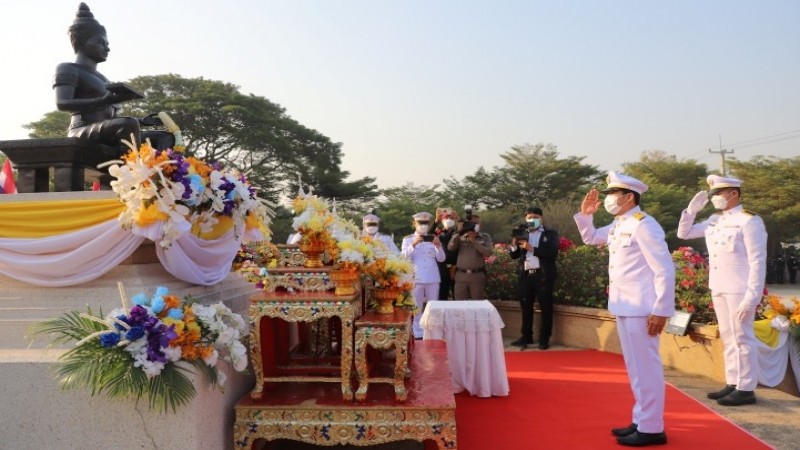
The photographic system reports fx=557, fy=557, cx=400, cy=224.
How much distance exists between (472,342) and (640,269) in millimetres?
1663

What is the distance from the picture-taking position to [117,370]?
2.54 m

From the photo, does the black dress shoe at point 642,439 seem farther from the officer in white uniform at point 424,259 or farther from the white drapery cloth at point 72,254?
the officer in white uniform at point 424,259

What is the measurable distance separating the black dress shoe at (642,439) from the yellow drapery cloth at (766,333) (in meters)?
1.92

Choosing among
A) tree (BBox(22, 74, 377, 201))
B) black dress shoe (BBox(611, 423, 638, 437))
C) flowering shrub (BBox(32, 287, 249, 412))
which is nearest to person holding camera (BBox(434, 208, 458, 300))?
black dress shoe (BBox(611, 423, 638, 437))

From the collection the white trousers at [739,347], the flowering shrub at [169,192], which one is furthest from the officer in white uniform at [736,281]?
the flowering shrub at [169,192]

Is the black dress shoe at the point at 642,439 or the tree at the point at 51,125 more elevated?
the tree at the point at 51,125

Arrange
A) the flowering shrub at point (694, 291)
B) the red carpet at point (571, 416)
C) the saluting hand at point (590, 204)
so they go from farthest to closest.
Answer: the flowering shrub at point (694, 291) < the saluting hand at point (590, 204) < the red carpet at point (571, 416)

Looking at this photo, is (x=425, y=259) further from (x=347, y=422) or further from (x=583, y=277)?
(x=347, y=422)

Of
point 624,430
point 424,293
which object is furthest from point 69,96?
point 424,293

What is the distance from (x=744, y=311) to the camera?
14.5 ft

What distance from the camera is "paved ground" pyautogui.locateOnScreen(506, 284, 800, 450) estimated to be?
12.5 ft

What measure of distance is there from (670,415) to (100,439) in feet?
12.8

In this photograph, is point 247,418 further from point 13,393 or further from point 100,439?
point 13,393

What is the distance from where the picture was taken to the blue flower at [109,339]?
2.55 meters
